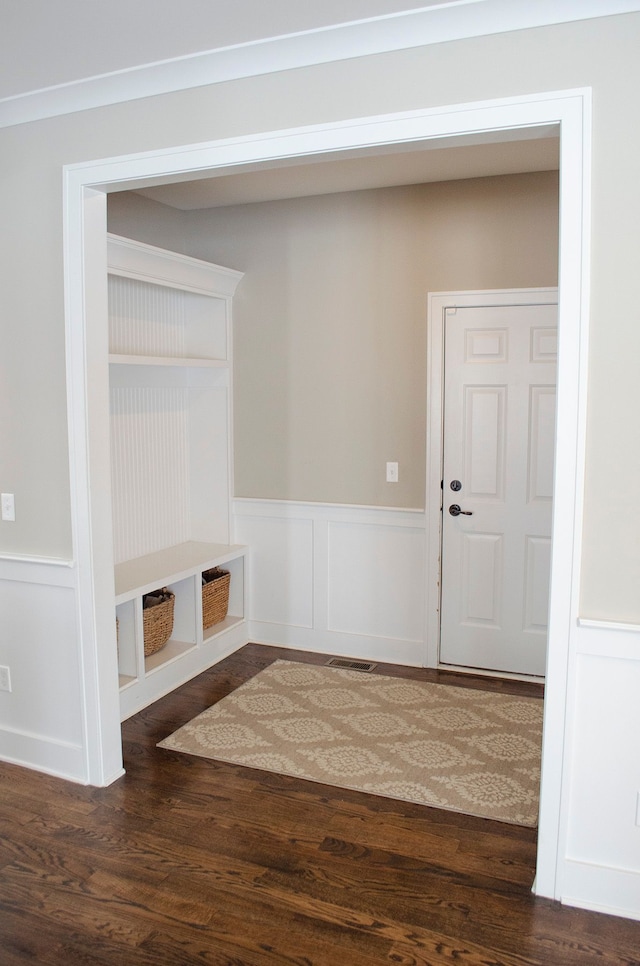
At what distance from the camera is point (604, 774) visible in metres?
2.23

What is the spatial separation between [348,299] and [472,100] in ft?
6.85

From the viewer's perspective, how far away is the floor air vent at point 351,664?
13.8ft

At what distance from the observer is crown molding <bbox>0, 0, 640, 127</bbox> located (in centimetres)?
206

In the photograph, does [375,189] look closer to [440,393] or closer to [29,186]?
[440,393]

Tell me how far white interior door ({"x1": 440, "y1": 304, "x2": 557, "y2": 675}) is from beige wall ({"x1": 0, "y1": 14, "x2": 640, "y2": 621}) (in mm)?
1804

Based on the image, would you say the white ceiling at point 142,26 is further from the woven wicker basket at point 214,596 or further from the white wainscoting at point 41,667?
the woven wicker basket at point 214,596

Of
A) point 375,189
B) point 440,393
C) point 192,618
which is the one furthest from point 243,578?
point 375,189

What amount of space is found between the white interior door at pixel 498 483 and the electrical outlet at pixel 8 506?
2.18m

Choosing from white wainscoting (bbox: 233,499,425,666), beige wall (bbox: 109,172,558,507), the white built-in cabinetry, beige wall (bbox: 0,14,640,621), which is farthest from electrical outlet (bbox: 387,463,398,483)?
beige wall (bbox: 0,14,640,621)

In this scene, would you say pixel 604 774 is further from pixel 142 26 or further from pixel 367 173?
pixel 367 173

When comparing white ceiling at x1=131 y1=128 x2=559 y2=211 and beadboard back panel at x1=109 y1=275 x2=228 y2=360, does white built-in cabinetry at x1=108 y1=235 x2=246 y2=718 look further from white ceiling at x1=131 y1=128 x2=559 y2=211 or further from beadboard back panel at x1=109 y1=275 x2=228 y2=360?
white ceiling at x1=131 y1=128 x2=559 y2=211

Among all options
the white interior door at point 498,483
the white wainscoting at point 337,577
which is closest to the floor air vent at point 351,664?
the white wainscoting at point 337,577

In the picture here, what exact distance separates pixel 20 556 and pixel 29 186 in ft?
4.62

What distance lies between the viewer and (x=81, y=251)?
2.75m
